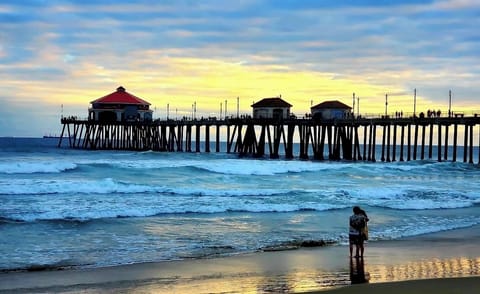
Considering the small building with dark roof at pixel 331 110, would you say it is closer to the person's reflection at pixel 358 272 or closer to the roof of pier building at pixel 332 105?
the roof of pier building at pixel 332 105

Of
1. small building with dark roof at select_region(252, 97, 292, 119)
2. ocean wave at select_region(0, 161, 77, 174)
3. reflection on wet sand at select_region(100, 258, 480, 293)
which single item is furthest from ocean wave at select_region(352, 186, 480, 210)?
small building with dark roof at select_region(252, 97, 292, 119)

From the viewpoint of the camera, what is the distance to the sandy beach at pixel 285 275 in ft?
32.2

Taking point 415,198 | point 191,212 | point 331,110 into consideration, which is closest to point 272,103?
point 331,110

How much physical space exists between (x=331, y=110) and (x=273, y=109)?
573 cm

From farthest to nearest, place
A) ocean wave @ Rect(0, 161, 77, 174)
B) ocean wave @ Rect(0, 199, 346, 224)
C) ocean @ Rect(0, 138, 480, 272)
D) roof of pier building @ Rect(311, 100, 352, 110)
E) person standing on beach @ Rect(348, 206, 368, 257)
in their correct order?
roof of pier building @ Rect(311, 100, 352, 110), ocean wave @ Rect(0, 161, 77, 174), ocean wave @ Rect(0, 199, 346, 224), ocean @ Rect(0, 138, 480, 272), person standing on beach @ Rect(348, 206, 368, 257)

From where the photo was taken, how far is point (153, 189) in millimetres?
28172

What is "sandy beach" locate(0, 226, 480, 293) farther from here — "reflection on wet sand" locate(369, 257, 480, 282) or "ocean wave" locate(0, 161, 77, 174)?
"ocean wave" locate(0, 161, 77, 174)

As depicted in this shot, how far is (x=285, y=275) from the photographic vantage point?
11.1 meters

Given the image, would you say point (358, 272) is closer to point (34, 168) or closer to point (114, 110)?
point (34, 168)

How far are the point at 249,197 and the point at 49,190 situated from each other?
8483mm

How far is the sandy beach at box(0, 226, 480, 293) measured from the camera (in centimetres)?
983

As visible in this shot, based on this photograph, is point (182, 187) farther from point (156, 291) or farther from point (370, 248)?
point (156, 291)

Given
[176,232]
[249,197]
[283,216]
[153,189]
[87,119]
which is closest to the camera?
[176,232]

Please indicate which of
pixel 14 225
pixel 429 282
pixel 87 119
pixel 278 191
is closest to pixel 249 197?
pixel 278 191
